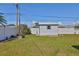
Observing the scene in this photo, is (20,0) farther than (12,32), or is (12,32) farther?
(12,32)

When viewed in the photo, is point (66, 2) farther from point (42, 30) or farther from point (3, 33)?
point (42, 30)

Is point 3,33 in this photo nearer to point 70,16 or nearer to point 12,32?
point 12,32

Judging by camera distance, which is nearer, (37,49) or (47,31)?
(37,49)

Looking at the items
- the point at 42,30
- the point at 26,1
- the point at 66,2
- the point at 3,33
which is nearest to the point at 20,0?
the point at 26,1

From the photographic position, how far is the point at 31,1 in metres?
1.51

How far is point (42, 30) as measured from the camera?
12.3m

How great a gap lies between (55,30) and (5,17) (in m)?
8.00

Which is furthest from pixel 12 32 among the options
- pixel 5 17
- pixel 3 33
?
pixel 5 17

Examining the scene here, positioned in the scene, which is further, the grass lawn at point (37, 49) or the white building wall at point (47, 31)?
the white building wall at point (47, 31)

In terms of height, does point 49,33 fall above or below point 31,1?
below

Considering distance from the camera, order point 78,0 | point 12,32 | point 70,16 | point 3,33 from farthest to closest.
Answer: point 12,32, point 3,33, point 70,16, point 78,0

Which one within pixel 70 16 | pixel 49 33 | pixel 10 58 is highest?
pixel 70 16

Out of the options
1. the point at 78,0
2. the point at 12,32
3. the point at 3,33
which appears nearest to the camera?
the point at 78,0

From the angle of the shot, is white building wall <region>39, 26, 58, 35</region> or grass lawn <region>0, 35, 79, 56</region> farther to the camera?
white building wall <region>39, 26, 58, 35</region>
